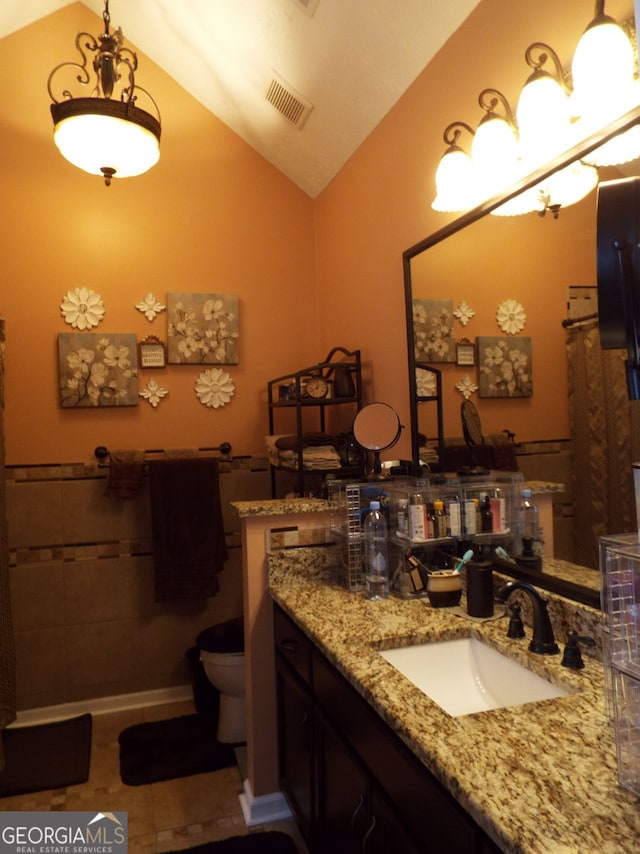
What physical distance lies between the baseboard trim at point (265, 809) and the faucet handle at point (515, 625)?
4.11ft

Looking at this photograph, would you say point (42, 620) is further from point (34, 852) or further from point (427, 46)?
point (427, 46)

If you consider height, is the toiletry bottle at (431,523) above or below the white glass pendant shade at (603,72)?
below

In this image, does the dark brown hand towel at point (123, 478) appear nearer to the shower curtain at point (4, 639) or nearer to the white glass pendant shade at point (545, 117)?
the shower curtain at point (4, 639)

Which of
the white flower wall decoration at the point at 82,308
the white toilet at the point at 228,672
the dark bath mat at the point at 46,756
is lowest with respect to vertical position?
the dark bath mat at the point at 46,756

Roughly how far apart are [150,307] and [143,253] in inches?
11.2

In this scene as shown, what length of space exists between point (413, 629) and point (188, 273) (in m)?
2.31

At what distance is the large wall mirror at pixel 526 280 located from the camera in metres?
1.37

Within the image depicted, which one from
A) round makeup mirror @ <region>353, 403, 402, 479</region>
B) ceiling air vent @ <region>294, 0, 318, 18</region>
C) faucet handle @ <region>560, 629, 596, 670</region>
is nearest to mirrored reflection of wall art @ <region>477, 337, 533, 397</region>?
round makeup mirror @ <region>353, 403, 402, 479</region>

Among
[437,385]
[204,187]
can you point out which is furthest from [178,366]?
[437,385]

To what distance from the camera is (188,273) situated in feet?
10.4

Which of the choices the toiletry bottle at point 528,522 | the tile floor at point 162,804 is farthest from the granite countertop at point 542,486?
the tile floor at point 162,804

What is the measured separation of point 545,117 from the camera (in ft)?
4.65

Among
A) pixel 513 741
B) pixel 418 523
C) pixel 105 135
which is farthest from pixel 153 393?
pixel 513 741

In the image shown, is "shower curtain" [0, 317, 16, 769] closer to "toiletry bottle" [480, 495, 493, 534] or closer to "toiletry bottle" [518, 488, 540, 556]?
"toiletry bottle" [480, 495, 493, 534]
